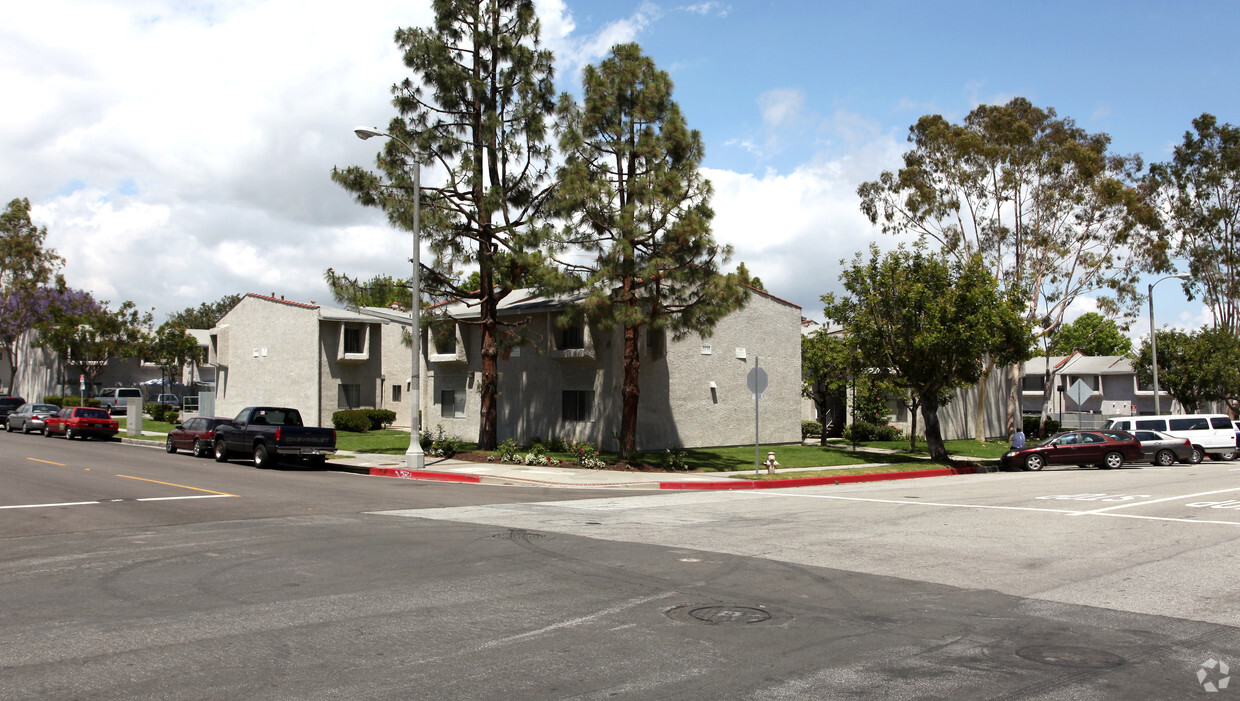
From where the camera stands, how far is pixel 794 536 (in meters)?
11.8

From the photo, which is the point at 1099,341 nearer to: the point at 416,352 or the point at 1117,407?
the point at 1117,407

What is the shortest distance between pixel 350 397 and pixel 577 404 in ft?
55.0

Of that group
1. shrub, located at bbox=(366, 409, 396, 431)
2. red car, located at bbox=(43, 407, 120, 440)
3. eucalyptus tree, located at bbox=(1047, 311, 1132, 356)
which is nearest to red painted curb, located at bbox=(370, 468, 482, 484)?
shrub, located at bbox=(366, 409, 396, 431)

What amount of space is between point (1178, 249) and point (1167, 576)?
51161mm

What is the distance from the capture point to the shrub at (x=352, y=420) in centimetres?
3925

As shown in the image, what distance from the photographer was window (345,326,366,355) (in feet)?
138

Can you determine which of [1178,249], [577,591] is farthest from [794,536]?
[1178,249]

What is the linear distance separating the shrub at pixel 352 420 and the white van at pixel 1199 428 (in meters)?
31.7

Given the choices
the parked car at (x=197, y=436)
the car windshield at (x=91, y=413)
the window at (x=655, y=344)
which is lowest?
the parked car at (x=197, y=436)

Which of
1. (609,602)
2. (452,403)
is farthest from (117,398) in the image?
(609,602)

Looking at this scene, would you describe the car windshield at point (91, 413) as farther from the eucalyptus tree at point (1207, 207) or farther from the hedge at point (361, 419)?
the eucalyptus tree at point (1207, 207)

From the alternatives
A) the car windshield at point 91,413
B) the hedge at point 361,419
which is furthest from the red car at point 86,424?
the hedge at point 361,419

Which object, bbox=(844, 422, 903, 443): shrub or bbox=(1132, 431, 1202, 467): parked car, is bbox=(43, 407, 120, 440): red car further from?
bbox=(1132, 431, 1202, 467): parked car

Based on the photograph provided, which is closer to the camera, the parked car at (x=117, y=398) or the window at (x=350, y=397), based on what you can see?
the window at (x=350, y=397)
